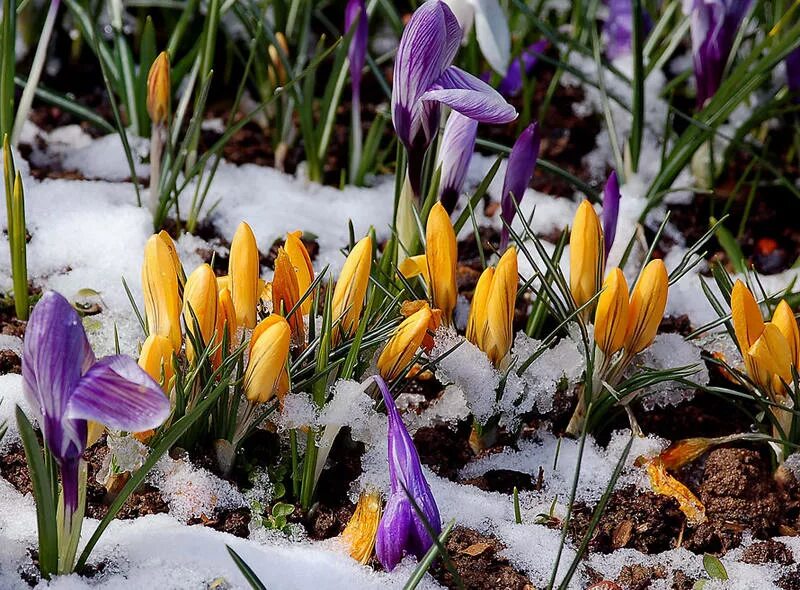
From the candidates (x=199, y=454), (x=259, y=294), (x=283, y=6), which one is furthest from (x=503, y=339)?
(x=283, y=6)

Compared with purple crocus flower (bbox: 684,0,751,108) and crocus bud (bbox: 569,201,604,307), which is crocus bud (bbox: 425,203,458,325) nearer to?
crocus bud (bbox: 569,201,604,307)

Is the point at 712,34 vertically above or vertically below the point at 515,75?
above

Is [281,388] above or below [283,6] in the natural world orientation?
below

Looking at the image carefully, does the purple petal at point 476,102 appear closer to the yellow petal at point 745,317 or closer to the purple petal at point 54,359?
the yellow petal at point 745,317

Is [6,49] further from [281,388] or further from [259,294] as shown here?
[281,388]

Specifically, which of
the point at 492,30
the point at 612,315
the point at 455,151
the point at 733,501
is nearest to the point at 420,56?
the point at 455,151

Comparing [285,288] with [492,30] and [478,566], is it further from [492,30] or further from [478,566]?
[492,30]

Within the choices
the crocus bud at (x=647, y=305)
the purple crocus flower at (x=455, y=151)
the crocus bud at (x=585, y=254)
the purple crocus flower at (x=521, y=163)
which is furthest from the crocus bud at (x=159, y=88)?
the crocus bud at (x=647, y=305)
